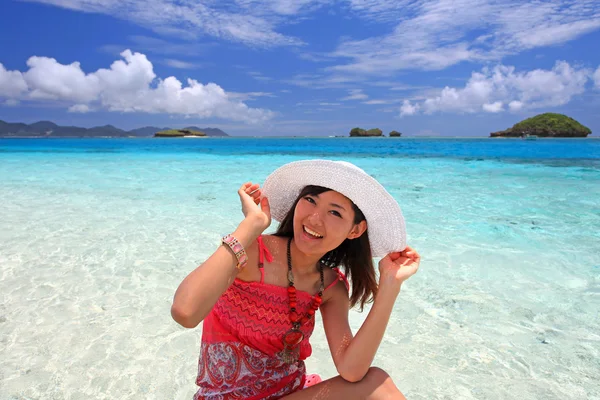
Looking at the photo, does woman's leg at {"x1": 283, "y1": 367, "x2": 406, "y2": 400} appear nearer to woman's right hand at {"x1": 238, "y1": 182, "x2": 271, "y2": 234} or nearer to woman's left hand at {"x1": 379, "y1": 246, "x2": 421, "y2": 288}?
woman's left hand at {"x1": 379, "y1": 246, "x2": 421, "y2": 288}

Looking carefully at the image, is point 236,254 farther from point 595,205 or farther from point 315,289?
point 595,205

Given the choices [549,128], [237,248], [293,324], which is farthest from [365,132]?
[237,248]

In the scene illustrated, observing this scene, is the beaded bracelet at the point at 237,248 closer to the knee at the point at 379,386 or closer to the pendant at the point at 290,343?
the pendant at the point at 290,343

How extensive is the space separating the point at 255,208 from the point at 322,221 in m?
0.33

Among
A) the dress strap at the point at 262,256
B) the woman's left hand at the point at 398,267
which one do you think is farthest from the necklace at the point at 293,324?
the woman's left hand at the point at 398,267

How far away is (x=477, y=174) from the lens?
54.3 feet

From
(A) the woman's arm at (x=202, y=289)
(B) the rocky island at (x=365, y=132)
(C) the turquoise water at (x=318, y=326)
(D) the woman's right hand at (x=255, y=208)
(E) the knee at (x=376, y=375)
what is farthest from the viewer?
(B) the rocky island at (x=365, y=132)

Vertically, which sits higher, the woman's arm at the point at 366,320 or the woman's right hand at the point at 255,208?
the woman's right hand at the point at 255,208

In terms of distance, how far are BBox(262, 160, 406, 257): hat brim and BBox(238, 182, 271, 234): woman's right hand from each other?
215 millimetres

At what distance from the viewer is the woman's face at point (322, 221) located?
79.6 inches

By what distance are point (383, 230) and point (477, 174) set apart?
620 inches

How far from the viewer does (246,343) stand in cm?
200

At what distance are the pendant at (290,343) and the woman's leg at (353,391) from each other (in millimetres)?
172

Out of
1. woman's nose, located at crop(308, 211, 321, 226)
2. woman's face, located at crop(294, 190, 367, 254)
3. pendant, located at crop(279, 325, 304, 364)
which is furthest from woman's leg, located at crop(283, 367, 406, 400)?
woman's nose, located at crop(308, 211, 321, 226)
